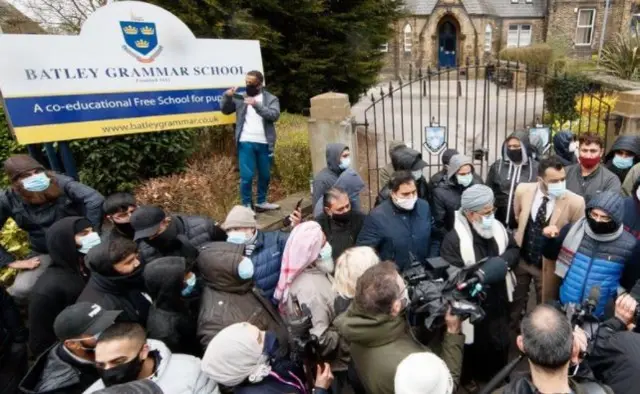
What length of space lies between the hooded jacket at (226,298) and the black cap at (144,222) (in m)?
0.54

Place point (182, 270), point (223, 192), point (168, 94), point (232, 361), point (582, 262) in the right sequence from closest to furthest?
point (232, 361)
point (182, 270)
point (582, 262)
point (168, 94)
point (223, 192)

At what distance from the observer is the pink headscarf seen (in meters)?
2.66

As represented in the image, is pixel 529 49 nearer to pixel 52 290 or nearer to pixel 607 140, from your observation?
pixel 607 140

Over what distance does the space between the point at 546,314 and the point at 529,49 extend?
2070cm

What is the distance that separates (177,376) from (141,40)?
3959 millimetres

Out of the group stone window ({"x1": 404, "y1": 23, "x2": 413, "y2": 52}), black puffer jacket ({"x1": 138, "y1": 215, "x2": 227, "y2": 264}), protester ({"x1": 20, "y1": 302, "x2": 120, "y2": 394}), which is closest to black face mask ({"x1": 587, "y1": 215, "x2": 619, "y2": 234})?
black puffer jacket ({"x1": 138, "y1": 215, "x2": 227, "y2": 264})

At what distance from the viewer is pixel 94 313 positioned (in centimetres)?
211

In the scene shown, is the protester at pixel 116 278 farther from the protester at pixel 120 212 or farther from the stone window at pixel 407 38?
the stone window at pixel 407 38

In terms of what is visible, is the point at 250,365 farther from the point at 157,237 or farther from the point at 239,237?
the point at 157,237

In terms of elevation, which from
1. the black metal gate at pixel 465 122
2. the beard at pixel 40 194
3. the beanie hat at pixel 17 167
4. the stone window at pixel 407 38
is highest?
the stone window at pixel 407 38

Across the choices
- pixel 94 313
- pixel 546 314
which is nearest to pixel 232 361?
pixel 94 313

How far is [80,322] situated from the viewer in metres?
2.06

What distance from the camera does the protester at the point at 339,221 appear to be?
3205 mm

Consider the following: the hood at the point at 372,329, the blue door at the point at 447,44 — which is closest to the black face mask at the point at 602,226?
the hood at the point at 372,329
